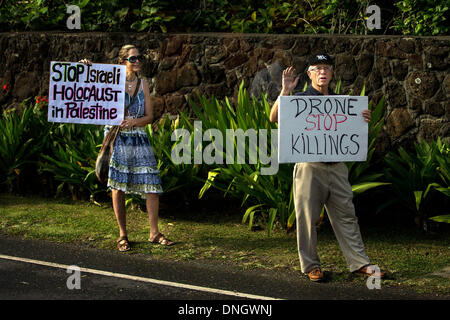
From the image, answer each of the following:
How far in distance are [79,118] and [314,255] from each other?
282 cm

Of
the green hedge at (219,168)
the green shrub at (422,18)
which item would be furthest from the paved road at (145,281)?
the green shrub at (422,18)

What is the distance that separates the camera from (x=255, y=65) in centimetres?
1038

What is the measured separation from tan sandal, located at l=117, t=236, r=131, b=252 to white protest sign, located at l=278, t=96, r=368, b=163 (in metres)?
1.96

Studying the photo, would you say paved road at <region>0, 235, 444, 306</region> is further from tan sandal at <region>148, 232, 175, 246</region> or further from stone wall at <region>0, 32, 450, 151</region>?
stone wall at <region>0, 32, 450, 151</region>

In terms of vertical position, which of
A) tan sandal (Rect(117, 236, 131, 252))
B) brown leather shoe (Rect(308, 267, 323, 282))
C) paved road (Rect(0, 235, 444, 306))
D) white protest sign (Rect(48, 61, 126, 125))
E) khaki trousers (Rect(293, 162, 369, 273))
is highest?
white protest sign (Rect(48, 61, 126, 125))

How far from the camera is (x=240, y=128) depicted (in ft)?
27.7

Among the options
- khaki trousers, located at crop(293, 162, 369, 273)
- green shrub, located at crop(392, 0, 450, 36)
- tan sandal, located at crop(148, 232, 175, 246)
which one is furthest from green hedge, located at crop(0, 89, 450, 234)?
green shrub, located at crop(392, 0, 450, 36)

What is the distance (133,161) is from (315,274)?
86.0 inches

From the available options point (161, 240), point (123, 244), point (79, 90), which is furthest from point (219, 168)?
point (79, 90)

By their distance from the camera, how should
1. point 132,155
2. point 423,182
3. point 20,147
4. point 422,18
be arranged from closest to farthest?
point 132,155 < point 423,182 < point 20,147 < point 422,18

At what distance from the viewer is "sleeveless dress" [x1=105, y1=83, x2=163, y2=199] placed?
7551 mm

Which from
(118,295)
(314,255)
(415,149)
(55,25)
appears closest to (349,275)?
(314,255)

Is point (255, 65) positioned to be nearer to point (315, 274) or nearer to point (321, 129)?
point (321, 129)

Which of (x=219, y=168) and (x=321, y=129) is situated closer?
(x=321, y=129)
